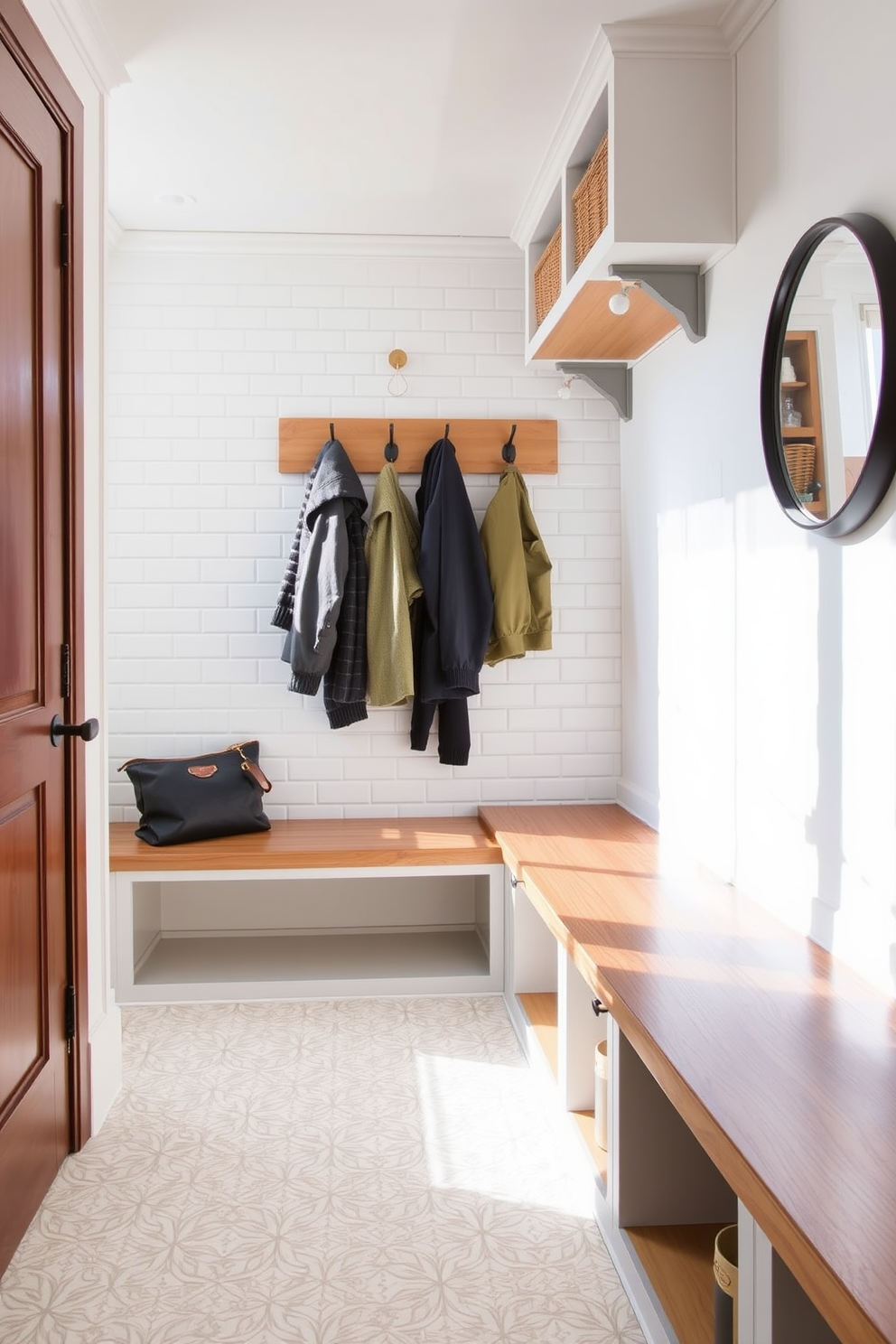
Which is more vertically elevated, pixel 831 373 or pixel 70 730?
pixel 831 373

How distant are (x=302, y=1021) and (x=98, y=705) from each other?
1226 mm

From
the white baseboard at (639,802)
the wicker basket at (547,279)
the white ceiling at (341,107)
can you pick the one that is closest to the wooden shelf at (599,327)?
the wicker basket at (547,279)

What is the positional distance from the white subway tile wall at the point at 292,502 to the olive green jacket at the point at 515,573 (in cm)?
13

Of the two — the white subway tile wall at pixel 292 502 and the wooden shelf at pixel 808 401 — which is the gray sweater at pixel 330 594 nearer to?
the white subway tile wall at pixel 292 502

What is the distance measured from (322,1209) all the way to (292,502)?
2325 mm

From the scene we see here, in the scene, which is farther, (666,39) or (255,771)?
(255,771)

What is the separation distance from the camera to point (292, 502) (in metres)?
3.62

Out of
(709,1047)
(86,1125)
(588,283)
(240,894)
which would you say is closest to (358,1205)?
(86,1125)

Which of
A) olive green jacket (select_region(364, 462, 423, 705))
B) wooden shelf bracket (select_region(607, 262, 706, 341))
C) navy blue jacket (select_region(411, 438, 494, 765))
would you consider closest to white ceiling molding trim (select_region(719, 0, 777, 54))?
wooden shelf bracket (select_region(607, 262, 706, 341))

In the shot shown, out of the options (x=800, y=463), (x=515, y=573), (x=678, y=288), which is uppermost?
(x=678, y=288)

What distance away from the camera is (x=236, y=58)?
2.44 metres

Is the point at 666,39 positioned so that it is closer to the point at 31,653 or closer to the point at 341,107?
the point at 341,107

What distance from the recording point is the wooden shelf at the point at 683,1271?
1.63 m

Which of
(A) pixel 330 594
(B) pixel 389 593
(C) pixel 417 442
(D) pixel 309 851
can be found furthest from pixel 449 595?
(D) pixel 309 851
